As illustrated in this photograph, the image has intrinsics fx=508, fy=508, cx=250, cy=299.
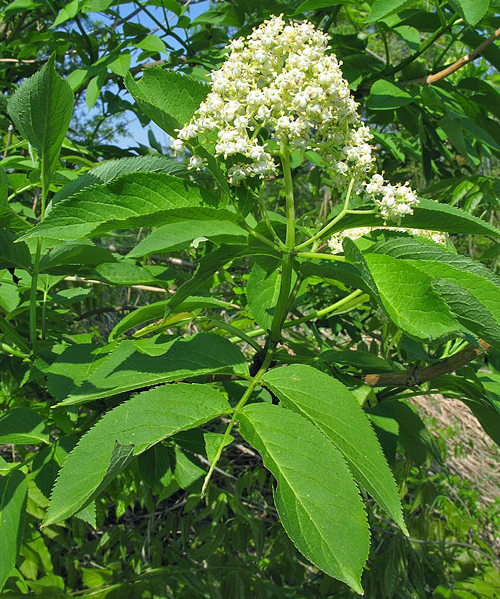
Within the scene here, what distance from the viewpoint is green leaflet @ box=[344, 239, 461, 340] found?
0.48 metres

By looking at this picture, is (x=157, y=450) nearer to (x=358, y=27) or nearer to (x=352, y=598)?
(x=352, y=598)

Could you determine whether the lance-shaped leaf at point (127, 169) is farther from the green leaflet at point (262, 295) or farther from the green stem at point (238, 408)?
the green stem at point (238, 408)

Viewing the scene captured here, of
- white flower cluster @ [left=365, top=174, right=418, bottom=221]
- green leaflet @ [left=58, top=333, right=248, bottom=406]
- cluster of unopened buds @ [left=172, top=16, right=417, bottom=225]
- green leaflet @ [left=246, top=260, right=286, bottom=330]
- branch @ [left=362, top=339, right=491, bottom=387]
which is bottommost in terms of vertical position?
branch @ [left=362, top=339, right=491, bottom=387]

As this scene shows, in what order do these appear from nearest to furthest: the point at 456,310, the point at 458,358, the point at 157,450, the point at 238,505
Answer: the point at 456,310
the point at 458,358
the point at 157,450
the point at 238,505

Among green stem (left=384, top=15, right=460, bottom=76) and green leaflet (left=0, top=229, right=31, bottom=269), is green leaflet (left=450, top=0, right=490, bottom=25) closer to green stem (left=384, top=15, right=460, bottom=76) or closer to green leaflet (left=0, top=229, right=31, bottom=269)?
green stem (left=384, top=15, right=460, bottom=76)

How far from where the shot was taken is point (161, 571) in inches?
54.9

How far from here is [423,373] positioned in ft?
2.61

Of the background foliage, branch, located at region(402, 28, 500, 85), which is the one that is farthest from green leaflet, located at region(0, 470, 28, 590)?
branch, located at region(402, 28, 500, 85)

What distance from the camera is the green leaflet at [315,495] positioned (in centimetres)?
45

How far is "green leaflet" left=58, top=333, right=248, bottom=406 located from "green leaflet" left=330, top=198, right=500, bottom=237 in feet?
0.74

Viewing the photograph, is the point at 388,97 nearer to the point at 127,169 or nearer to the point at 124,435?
the point at 127,169

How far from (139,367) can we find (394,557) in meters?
1.28

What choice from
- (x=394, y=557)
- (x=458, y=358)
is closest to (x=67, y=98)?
(x=458, y=358)

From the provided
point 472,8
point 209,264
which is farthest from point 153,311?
point 472,8
